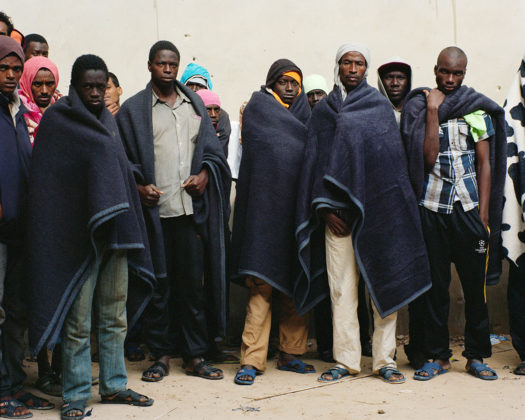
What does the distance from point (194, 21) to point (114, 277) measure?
3234mm

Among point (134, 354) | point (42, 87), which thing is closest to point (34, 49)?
point (42, 87)

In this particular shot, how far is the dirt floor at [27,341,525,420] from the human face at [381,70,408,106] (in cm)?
205

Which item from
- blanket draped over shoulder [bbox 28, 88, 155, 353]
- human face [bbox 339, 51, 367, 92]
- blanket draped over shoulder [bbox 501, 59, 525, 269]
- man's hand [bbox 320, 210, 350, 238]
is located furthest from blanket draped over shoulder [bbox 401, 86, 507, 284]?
blanket draped over shoulder [bbox 28, 88, 155, 353]

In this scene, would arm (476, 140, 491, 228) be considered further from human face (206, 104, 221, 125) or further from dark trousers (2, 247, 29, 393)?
dark trousers (2, 247, 29, 393)

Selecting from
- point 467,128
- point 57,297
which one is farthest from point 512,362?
point 57,297

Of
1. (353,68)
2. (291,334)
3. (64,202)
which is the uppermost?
(353,68)

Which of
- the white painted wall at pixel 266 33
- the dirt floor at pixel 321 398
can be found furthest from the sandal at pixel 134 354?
the white painted wall at pixel 266 33

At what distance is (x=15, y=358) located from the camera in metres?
4.20

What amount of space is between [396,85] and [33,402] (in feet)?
11.1

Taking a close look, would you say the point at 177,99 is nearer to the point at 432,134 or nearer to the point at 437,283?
the point at 432,134

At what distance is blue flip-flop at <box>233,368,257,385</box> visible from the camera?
4.69 m

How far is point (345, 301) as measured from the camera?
15.7 feet

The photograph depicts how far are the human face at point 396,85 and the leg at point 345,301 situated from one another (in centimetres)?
120

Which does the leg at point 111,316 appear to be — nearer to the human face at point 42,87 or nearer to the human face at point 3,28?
the human face at point 42,87
